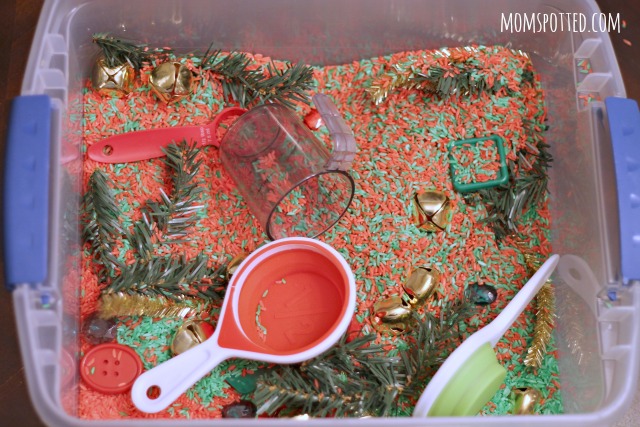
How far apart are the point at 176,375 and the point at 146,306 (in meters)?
0.09

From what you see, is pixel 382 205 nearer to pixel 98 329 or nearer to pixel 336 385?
pixel 336 385

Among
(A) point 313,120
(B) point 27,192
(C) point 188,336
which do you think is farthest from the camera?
(A) point 313,120

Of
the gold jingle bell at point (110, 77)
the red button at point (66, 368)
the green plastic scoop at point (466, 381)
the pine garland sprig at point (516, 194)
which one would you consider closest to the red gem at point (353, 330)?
the green plastic scoop at point (466, 381)

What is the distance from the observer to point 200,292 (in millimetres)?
805

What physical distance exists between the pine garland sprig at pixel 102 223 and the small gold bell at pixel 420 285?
0.35 metres

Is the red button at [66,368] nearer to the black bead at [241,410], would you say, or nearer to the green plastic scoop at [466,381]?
the black bead at [241,410]

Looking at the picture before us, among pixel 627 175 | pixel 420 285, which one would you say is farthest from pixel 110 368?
pixel 627 175

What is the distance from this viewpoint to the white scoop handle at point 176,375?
2.36ft

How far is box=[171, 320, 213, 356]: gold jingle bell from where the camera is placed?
0.77 meters

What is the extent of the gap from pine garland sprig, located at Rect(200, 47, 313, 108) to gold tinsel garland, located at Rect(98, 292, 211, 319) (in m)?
0.27

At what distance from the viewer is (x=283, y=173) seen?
2.71 feet

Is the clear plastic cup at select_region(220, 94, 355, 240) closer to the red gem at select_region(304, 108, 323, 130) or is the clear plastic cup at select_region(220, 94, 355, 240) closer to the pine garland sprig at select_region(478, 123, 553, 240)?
the red gem at select_region(304, 108, 323, 130)

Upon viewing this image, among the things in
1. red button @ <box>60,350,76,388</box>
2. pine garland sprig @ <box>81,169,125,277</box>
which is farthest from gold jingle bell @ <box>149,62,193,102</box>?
red button @ <box>60,350,76,388</box>

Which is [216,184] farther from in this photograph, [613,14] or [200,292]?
[613,14]
